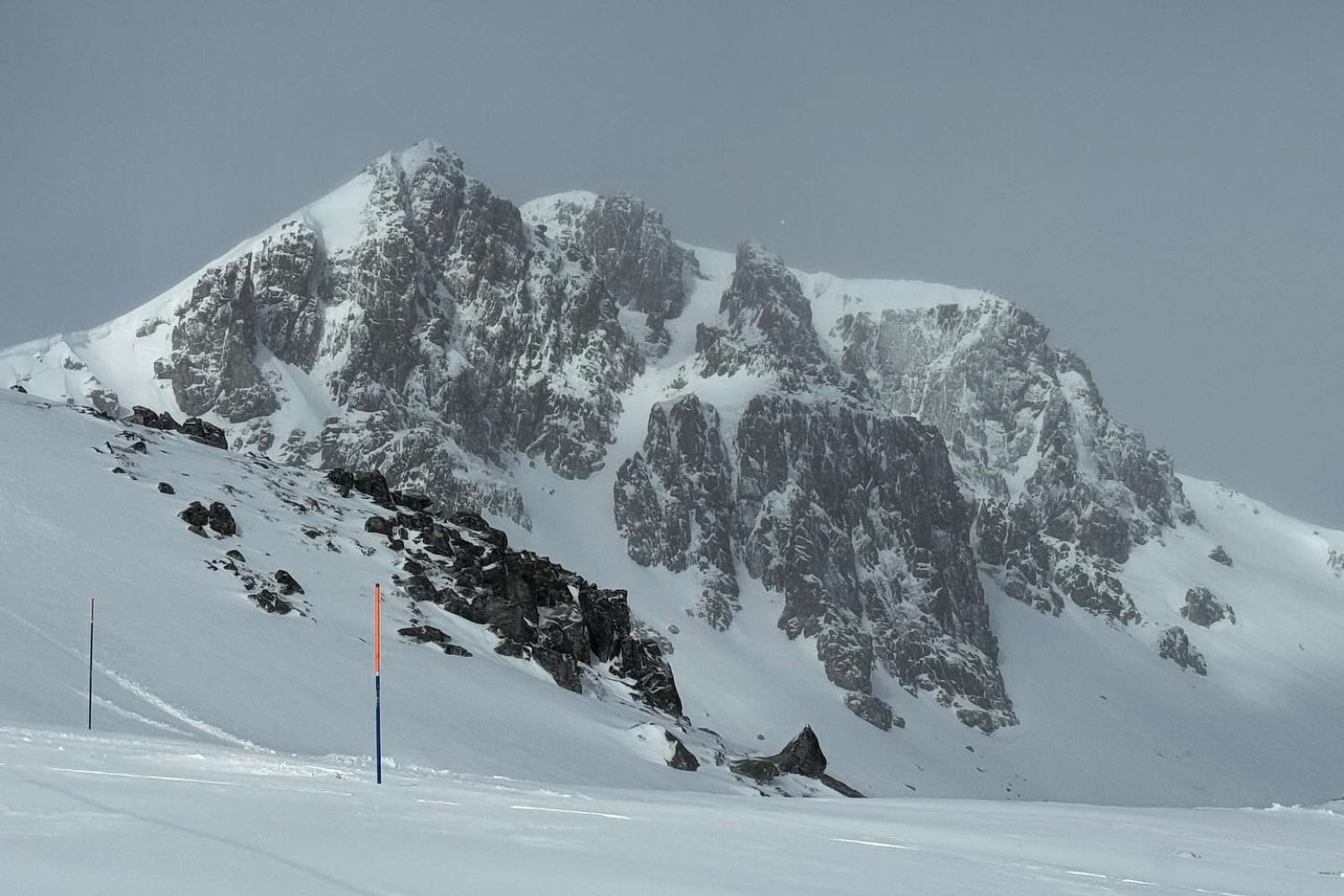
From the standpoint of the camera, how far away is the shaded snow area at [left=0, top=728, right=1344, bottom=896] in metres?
9.13

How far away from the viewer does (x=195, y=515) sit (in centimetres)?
5069

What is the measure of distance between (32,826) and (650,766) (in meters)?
33.4

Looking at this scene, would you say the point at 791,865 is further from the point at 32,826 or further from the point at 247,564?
the point at 247,564

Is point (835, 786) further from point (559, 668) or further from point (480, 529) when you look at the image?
point (480, 529)

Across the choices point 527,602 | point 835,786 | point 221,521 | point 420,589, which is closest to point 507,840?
point 221,521

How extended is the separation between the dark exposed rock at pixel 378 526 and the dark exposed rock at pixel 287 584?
14.1 metres

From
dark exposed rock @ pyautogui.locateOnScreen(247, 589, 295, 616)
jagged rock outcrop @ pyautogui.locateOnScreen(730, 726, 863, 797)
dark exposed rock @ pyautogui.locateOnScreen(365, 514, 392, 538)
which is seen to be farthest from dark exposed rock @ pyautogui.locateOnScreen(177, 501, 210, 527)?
jagged rock outcrop @ pyautogui.locateOnScreen(730, 726, 863, 797)

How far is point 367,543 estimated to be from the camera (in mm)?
59125

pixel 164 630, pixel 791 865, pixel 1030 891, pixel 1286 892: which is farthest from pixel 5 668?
pixel 1286 892

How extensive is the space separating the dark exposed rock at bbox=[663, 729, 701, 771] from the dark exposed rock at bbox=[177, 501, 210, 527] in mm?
21099

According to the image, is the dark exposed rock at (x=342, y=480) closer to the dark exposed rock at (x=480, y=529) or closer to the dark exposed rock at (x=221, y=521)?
the dark exposed rock at (x=480, y=529)

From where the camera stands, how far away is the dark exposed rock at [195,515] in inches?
1982

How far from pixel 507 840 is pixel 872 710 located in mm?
177747

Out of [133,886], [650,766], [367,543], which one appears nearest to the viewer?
[133,886]
